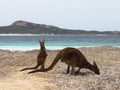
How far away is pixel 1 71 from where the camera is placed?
791 inches

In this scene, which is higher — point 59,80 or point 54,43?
point 59,80

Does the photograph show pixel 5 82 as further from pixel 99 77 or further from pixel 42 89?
A: pixel 99 77

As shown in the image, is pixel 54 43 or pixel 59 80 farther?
pixel 54 43

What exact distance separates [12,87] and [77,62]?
4.25 metres

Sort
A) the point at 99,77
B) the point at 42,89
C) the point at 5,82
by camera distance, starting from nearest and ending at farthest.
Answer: the point at 42,89 → the point at 5,82 → the point at 99,77

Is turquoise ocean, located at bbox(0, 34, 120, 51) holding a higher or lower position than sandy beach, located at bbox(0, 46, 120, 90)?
lower

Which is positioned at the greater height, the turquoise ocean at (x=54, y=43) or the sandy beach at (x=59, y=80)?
the sandy beach at (x=59, y=80)

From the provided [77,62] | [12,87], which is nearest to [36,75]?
[77,62]

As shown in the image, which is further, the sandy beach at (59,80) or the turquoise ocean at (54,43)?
the turquoise ocean at (54,43)

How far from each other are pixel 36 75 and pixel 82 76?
6.26 feet

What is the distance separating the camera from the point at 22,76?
1792cm

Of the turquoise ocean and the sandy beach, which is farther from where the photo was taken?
the turquoise ocean

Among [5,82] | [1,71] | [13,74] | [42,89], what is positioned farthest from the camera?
[1,71]

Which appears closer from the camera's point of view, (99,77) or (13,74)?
(99,77)
